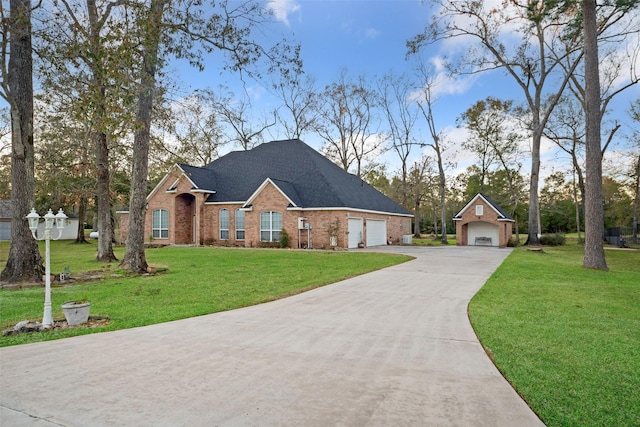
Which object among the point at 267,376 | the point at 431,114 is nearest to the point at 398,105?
the point at 431,114

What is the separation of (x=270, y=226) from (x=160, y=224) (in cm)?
931

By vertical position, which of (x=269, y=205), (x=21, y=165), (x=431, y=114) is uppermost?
(x=431, y=114)

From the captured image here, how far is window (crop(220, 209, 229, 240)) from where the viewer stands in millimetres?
27484

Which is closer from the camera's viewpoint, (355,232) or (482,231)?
(355,232)

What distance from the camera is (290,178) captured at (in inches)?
1112

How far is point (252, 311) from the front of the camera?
23.1ft

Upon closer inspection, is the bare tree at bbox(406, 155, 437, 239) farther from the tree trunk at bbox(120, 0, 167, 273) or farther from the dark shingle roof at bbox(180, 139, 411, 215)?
the tree trunk at bbox(120, 0, 167, 273)

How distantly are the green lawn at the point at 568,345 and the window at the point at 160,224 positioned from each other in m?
24.4

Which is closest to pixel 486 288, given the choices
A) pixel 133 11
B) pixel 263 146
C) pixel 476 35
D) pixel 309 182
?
pixel 133 11

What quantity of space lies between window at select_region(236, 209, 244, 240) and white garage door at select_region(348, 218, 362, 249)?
7582 millimetres

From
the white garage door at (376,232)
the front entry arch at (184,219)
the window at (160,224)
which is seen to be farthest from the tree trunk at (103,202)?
the white garage door at (376,232)

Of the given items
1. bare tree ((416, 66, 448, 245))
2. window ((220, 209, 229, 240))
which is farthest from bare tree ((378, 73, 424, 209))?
window ((220, 209, 229, 240))

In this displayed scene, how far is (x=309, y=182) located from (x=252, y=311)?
20.1 metres

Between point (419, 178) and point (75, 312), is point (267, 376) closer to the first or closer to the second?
point (75, 312)
